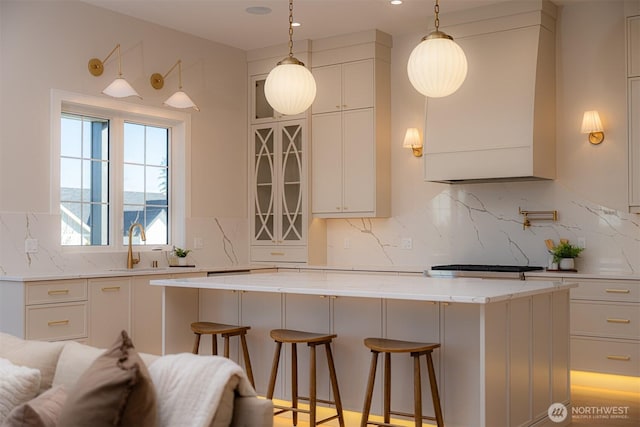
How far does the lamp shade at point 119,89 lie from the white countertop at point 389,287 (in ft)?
5.96

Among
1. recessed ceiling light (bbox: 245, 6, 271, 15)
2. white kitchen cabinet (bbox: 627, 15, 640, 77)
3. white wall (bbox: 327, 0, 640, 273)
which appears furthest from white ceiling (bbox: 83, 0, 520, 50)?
white kitchen cabinet (bbox: 627, 15, 640, 77)

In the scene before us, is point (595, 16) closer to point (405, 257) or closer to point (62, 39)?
point (405, 257)

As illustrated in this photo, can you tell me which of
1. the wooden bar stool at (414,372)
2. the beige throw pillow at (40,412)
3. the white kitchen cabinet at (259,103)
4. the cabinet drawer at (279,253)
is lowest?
the wooden bar stool at (414,372)

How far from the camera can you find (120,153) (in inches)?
241

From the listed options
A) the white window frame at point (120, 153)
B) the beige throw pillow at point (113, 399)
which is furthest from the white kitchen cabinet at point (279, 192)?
the beige throw pillow at point (113, 399)

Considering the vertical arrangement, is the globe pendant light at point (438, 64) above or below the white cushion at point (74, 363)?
above

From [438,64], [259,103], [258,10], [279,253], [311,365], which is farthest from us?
[259,103]

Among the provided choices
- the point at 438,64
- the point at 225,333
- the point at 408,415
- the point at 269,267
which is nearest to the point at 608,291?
the point at 408,415

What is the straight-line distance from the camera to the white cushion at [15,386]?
2.18m

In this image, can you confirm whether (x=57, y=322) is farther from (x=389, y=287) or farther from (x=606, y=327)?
(x=606, y=327)

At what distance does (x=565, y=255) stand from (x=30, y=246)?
13.3ft

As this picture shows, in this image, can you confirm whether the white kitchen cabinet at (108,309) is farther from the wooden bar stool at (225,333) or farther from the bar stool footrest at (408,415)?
the bar stool footrest at (408,415)

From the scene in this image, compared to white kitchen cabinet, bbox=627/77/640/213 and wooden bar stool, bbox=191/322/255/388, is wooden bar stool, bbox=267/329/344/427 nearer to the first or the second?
wooden bar stool, bbox=191/322/255/388

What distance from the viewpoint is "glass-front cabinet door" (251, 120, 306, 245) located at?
696 centimetres
